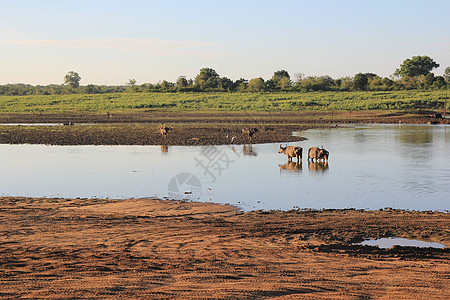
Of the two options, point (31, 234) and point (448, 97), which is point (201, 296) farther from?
point (448, 97)

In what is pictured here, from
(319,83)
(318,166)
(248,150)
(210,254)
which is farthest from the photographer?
(319,83)

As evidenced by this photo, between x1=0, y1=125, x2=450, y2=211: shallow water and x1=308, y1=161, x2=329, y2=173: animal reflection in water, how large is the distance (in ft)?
0.16

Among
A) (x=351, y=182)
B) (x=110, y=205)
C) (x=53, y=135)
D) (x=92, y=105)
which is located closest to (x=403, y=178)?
(x=351, y=182)

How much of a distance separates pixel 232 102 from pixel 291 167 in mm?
71698

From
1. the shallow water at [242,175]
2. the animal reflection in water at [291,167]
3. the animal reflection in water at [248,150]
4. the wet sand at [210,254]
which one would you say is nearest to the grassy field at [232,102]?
the animal reflection in water at [248,150]

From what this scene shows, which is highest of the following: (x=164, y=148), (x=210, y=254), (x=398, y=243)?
(x=164, y=148)

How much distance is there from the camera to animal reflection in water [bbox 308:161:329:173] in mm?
21656

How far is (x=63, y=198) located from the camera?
1578cm

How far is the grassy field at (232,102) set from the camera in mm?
79875

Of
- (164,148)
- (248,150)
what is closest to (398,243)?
(248,150)

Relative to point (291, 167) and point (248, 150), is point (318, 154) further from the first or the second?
point (248, 150)

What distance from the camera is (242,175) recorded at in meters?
20.7

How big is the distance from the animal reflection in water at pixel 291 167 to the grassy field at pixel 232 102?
179ft

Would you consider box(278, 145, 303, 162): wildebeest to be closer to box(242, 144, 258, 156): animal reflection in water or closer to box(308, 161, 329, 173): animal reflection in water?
box(308, 161, 329, 173): animal reflection in water
